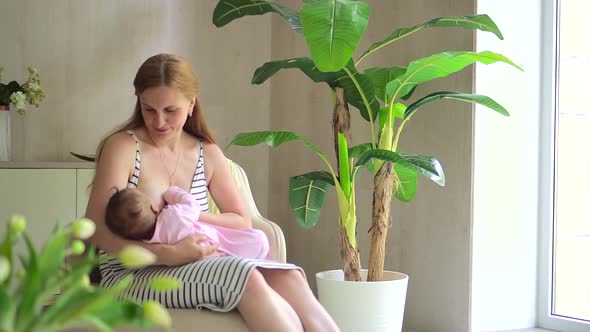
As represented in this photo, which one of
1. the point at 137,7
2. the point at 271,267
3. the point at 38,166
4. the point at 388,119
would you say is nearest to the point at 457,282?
the point at 388,119

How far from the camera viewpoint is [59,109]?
387cm

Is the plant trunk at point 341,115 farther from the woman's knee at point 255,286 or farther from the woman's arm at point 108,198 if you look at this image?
the woman's knee at point 255,286

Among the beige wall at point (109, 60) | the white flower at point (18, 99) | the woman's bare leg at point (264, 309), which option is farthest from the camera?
the beige wall at point (109, 60)

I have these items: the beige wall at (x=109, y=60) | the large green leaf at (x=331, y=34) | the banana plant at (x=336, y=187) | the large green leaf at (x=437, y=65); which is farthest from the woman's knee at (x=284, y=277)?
the beige wall at (x=109, y=60)

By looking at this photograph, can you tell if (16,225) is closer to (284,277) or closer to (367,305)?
(284,277)

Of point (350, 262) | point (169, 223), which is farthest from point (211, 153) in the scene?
point (350, 262)

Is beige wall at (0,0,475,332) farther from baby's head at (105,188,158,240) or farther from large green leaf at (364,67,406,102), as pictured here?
baby's head at (105,188,158,240)

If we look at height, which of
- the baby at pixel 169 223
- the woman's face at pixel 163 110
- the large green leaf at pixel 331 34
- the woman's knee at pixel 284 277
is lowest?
the woman's knee at pixel 284 277

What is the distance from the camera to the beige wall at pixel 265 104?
3471 millimetres

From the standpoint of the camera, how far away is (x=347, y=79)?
10.2 ft

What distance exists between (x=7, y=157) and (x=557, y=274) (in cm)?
236

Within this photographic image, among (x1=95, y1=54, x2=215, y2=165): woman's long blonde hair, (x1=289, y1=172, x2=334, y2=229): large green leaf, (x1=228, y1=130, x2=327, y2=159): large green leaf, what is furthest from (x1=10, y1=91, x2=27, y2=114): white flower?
(x1=95, y1=54, x2=215, y2=165): woman's long blonde hair

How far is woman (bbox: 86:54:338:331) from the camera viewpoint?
201cm

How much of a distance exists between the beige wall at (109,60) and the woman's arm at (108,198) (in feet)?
5.43
